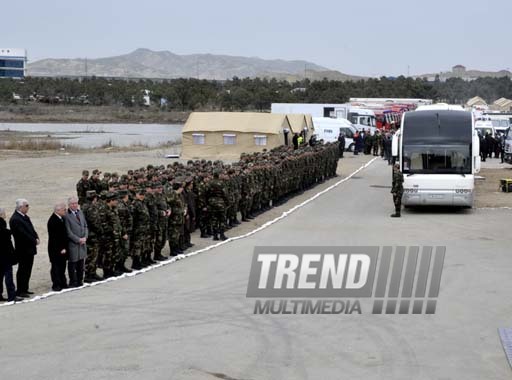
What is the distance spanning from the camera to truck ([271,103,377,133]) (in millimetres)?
63438

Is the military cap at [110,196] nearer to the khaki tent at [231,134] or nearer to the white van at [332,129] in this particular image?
the khaki tent at [231,134]

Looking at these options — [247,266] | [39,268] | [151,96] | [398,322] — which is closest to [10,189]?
[39,268]

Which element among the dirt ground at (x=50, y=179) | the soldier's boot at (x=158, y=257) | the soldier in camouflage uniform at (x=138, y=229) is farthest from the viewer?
the dirt ground at (x=50, y=179)

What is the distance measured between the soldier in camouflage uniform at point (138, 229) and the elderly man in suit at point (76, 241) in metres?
1.50

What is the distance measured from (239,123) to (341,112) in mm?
19050

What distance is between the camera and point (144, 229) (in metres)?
15.7

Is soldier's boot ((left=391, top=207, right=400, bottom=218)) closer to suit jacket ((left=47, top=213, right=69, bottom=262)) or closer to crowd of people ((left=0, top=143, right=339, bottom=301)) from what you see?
crowd of people ((left=0, top=143, right=339, bottom=301))

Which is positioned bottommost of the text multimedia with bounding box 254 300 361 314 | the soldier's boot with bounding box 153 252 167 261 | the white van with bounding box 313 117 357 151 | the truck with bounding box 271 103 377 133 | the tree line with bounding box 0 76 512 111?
the soldier's boot with bounding box 153 252 167 261

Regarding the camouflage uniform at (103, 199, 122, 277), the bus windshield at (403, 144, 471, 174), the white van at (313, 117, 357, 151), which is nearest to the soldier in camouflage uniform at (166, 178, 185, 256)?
the camouflage uniform at (103, 199, 122, 277)

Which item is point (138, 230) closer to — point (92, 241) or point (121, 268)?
point (121, 268)

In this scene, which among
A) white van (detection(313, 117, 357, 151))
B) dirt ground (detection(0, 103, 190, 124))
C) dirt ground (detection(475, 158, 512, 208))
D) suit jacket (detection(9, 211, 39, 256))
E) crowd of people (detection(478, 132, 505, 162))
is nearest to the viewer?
suit jacket (detection(9, 211, 39, 256))

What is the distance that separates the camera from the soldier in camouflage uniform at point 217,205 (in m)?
19.5

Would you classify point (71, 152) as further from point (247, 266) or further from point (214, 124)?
point (247, 266)

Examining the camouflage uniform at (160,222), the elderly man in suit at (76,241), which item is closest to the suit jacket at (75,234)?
the elderly man in suit at (76,241)
